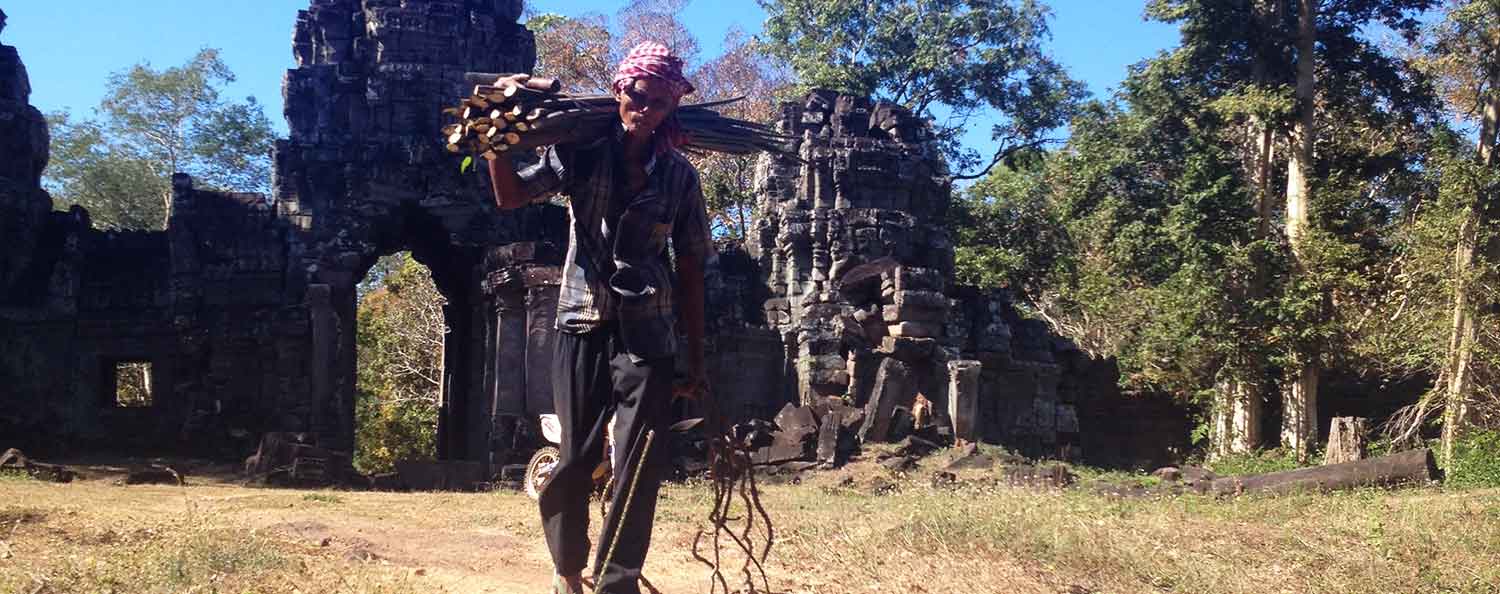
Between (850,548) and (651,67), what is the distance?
2839 mm

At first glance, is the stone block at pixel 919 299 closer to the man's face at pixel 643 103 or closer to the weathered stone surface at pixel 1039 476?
the weathered stone surface at pixel 1039 476

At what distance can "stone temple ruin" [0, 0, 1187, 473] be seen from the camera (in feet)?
52.9

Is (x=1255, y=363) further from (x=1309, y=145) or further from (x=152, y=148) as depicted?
(x=152, y=148)

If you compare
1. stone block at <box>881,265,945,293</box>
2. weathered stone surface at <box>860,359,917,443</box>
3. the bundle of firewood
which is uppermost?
stone block at <box>881,265,945,293</box>

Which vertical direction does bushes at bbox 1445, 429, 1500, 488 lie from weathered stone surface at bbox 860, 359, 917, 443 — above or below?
below

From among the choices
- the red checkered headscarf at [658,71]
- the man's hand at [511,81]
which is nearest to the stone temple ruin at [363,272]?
the red checkered headscarf at [658,71]

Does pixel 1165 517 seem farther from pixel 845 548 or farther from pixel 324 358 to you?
pixel 324 358

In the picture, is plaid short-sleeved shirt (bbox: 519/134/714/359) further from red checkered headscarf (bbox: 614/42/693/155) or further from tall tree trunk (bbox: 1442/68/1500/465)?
tall tree trunk (bbox: 1442/68/1500/465)

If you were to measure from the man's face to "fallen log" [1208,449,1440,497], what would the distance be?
7.65 metres

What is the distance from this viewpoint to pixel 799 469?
45.4 feet

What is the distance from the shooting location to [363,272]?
1697 centimetres

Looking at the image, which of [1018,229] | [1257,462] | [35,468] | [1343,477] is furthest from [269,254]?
[1018,229]

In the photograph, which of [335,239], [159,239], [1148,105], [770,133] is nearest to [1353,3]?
[1148,105]

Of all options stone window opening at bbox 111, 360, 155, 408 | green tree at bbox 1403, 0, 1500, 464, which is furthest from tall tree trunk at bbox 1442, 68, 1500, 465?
stone window opening at bbox 111, 360, 155, 408
